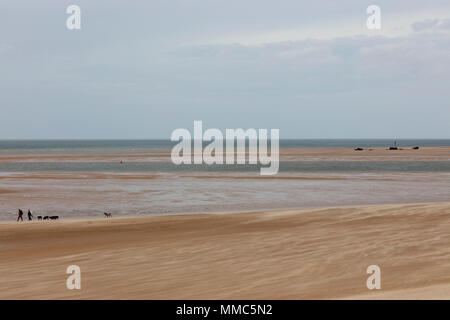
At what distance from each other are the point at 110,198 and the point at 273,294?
76.6ft

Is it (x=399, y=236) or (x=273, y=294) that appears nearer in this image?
(x=273, y=294)

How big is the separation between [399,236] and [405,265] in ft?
11.2

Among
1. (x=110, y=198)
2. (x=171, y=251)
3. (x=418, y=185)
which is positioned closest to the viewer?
(x=171, y=251)

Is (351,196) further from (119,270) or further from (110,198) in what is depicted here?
(119,270)

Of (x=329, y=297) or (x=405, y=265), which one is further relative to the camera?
(x=405, y=265)

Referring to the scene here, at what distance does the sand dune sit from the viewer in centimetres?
991

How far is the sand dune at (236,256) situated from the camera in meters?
9.91

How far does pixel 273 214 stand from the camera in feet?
72.2

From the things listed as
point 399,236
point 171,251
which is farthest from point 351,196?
point 171,251

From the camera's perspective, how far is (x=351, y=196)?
31688mm

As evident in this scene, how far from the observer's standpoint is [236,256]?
13.0m
